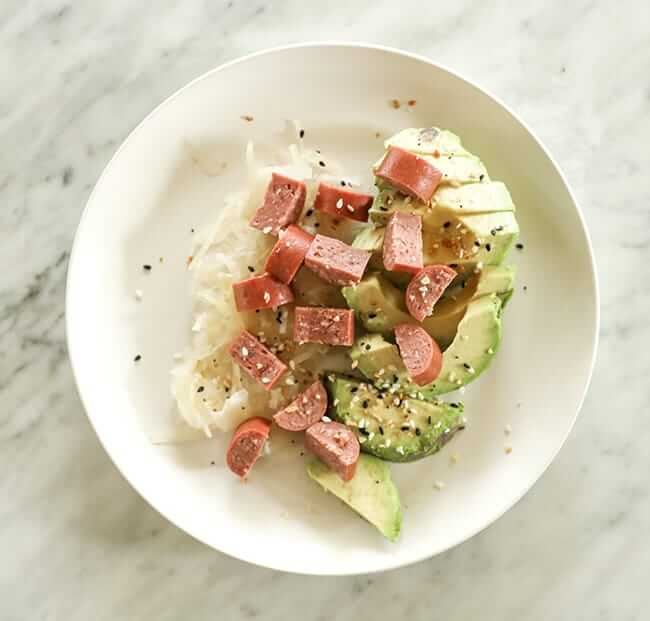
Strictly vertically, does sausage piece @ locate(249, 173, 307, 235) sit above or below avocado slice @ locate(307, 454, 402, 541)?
above

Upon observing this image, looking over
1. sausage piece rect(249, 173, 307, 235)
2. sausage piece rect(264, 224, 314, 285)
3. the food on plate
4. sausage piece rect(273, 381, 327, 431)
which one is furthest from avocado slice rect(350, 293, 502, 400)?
sausage piece rect(249, 173, 307, 235)

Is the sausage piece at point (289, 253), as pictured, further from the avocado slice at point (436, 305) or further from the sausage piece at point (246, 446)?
the sausage piece at point (246, 446)

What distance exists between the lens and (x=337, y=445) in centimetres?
174

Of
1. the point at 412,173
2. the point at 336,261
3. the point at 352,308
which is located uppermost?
the point at 412,173

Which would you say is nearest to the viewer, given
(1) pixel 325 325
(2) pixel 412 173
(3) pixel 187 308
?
(2) pixel 412 173

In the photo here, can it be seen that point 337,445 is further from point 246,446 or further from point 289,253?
point 289,253

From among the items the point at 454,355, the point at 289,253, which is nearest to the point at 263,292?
the point at 289,253

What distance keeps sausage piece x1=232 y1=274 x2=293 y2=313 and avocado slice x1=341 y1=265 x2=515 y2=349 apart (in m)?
0.14

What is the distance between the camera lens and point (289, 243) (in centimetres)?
176

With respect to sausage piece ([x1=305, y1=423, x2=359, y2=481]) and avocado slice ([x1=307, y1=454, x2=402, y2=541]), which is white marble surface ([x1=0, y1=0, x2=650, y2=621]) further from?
sausage piece ([x1=305, y1=423, x2=359, y2=481])

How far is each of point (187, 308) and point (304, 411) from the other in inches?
15.3

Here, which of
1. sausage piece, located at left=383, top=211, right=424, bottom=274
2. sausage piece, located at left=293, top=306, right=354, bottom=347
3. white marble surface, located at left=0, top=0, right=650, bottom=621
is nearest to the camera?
sausage piece, located at left=383, top=211, right=424, bottom=274

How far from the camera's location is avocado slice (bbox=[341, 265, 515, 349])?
1.73 m

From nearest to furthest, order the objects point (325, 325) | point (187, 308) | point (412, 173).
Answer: point (412, 173)
point (325, 325)
point (187, 308)
